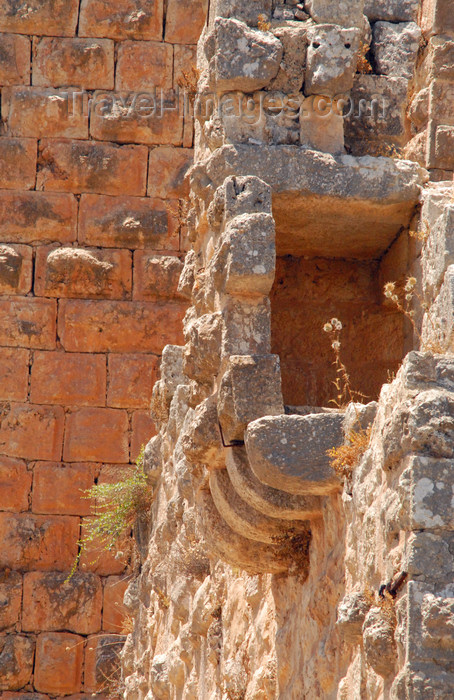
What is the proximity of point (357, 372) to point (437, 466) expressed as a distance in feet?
6.81

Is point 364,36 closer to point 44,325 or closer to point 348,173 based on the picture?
point 348,173

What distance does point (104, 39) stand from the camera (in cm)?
899

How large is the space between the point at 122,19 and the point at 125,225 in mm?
1789

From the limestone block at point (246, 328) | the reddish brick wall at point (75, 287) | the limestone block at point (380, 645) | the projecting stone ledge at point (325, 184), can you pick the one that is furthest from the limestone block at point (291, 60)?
the reddish brick wall at point (75, 287)

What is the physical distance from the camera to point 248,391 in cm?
379

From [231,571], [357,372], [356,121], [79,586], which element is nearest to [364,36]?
[356,121]

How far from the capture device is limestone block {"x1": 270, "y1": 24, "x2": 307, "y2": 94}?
174 inches

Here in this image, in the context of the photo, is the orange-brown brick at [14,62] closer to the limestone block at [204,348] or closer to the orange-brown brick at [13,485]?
the orange-brown brick at [13,485]

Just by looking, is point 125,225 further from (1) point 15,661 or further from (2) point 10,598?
(1) point 15,661

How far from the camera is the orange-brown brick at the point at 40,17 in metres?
→ 8.92

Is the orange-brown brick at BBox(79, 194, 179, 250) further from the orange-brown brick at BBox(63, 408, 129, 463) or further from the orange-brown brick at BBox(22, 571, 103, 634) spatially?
the orange-brown brick at BBox(22, 571, 103, 634)

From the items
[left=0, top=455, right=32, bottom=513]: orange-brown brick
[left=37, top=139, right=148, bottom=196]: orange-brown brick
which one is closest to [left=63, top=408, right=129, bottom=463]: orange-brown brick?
[left=0, top=455, right=32, bottom=513]: orange-brown brick

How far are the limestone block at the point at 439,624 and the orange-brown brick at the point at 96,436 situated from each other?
19.6ft

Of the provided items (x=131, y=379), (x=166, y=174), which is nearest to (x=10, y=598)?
(x=131, y=379)
